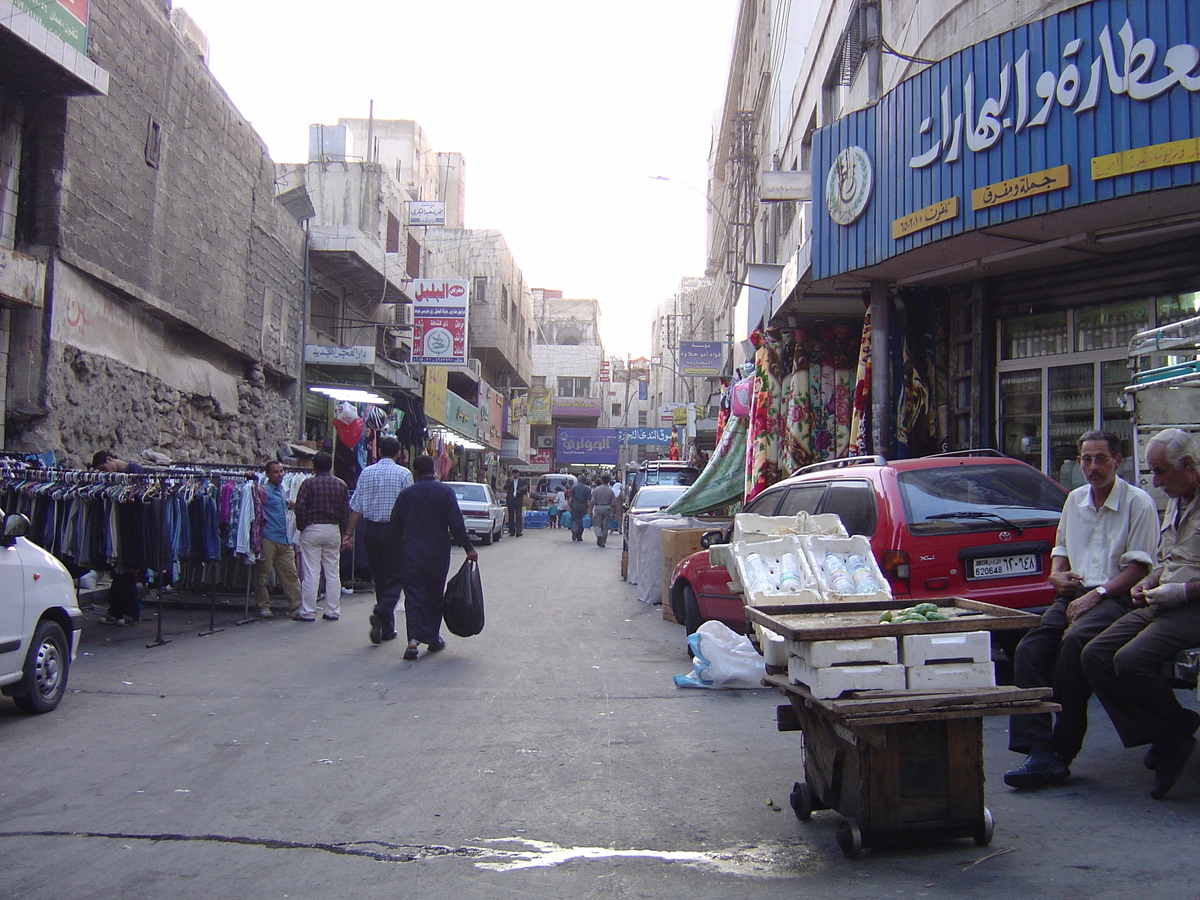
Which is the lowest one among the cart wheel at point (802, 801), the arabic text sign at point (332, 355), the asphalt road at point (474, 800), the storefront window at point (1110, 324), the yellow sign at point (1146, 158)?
the asphalt road at point (474, 800)

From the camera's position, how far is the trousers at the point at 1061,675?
14.7 ft

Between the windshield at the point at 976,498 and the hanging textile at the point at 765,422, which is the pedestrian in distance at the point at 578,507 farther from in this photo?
Result: the windshield at the point at 976,498

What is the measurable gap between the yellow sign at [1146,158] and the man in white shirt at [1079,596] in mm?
3309

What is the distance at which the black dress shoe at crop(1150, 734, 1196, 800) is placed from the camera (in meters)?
4.21

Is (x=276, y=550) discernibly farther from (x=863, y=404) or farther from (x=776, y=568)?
(x=776, y=568)

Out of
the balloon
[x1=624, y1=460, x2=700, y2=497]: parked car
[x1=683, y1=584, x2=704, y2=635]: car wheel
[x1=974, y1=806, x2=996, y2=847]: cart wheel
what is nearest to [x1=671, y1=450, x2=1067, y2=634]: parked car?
[x1=683, y1=584, x2=704, y2=635]: car wheel

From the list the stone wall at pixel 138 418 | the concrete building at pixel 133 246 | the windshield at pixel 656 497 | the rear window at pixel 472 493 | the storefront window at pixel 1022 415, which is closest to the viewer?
the storefront window at pixel 1022 415

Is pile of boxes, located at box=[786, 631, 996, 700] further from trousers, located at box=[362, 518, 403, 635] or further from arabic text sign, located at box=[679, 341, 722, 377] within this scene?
arabic text sign, located at box=[679, 341, 722, 377]

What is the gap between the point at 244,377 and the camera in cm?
1812

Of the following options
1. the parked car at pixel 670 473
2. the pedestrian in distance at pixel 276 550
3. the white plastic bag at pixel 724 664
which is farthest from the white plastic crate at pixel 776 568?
the parked car at pixel 670 473

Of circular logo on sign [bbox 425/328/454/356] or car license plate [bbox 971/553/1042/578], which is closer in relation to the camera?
car license plate [bbox 971/553/1042/578]

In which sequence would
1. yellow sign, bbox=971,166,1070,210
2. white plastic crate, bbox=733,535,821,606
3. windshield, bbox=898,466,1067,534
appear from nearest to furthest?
white plastic crate, bbox=733,535,821,606, windshield, bbox=898,466,1067,534, yellow sign, bbox=971,166,1070,210

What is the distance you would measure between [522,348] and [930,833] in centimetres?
5114

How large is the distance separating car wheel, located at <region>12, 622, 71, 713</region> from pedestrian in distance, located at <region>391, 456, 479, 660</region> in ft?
9.06
